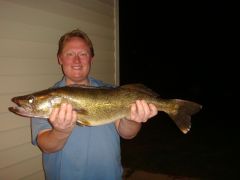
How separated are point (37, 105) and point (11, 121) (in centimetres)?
68

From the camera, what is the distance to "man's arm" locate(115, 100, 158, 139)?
3279 mm

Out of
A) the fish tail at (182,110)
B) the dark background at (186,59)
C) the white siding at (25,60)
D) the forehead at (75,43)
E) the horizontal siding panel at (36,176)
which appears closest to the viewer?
the forehead at (75,43)

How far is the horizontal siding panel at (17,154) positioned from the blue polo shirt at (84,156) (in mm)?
534

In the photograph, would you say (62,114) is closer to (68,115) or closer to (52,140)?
(68,115)

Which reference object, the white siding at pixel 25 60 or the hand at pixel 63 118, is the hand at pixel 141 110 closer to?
the hand at pixel 63 118

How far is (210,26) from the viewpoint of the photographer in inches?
1736

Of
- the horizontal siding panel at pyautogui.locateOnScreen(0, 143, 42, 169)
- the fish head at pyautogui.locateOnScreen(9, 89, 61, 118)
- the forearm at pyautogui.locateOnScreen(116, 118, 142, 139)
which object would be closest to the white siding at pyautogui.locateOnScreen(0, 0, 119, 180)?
the horizontal siding panel at pyautogui.locateOnScreen(0, 143, 42, 169)

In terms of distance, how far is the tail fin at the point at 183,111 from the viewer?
3.60 m

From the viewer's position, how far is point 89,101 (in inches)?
125

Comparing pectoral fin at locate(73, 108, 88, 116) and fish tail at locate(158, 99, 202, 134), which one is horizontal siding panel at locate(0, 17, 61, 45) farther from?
fish tail at locate(158, 99, 202, 134)

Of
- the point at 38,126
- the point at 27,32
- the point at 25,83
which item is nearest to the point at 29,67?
the point at 25,83

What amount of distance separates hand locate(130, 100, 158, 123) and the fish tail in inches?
14.3

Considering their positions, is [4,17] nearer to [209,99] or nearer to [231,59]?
[209,99]

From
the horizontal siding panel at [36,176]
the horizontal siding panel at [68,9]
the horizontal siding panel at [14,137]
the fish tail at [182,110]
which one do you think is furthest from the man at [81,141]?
the horizontal siding panel at [68,9]
